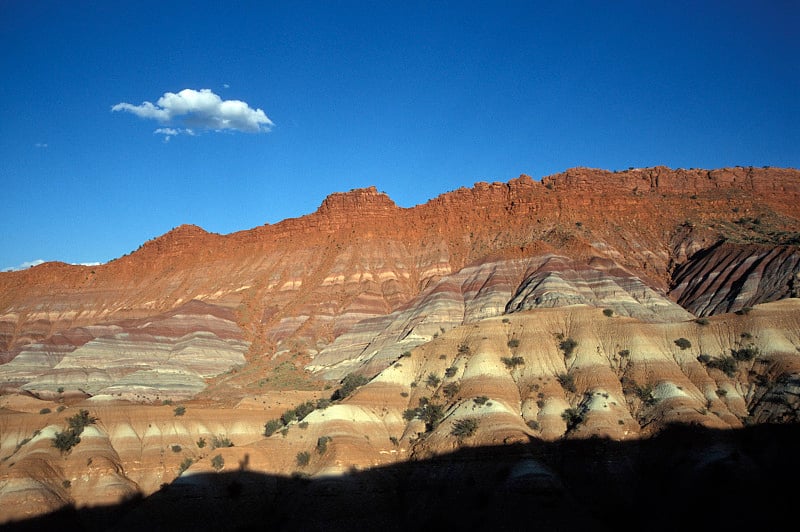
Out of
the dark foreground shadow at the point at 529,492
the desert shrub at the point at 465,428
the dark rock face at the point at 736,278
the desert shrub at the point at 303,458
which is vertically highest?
the dark rock face at the point at 736,278

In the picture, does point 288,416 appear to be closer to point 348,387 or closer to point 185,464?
point 348,387

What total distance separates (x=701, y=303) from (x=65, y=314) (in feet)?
384

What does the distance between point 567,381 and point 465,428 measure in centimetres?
1058

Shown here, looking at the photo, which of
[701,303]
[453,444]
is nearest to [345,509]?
[453,444]

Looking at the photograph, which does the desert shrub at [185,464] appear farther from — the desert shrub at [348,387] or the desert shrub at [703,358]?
the desert shrub at [703,358]

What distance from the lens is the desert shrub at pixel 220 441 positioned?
55.4m

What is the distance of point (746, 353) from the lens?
4744 centimetres

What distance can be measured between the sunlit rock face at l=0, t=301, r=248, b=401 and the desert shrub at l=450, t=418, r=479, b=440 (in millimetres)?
48146

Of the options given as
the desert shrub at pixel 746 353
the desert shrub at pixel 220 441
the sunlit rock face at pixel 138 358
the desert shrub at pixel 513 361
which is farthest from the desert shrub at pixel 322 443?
the sunlit rock face at pixel 138 358

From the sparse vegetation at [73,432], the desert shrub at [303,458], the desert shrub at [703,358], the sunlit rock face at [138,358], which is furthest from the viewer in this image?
the sunlit rock face at [138,358]

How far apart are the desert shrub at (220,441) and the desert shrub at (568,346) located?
29.1 meters

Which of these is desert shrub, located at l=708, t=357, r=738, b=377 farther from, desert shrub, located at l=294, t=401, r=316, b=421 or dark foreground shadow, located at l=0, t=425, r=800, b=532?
desert shrub, located at l=294, t=401, r=316, b=421

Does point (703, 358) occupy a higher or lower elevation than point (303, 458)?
higher

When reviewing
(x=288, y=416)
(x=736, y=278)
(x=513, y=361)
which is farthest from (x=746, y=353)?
(x=736, y=278)
